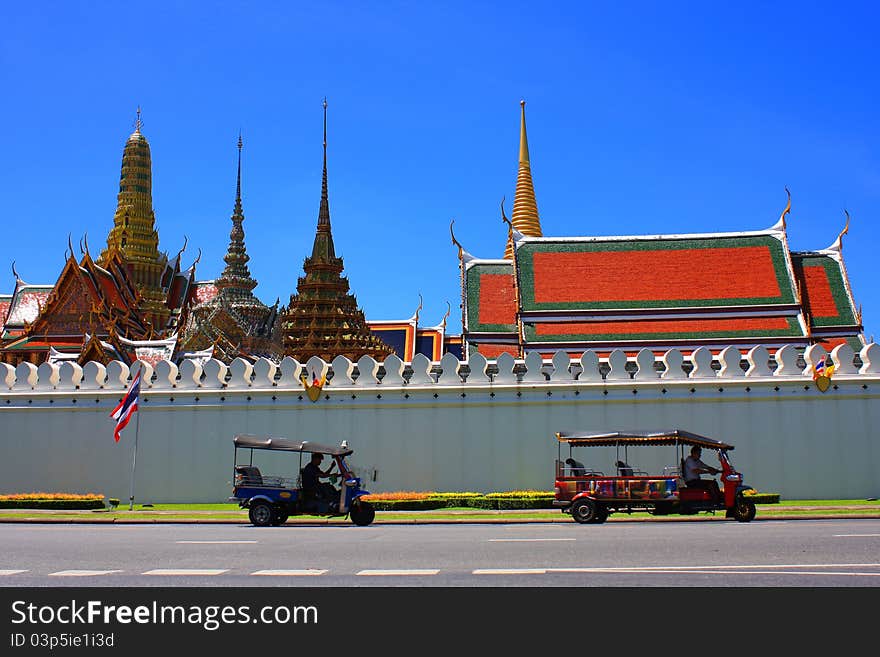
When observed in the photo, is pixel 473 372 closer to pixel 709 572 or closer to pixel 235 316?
pixel 709 572

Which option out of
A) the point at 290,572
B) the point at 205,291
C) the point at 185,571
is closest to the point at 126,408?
the point at 185,571

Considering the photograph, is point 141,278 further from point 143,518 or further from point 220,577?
point 220,577

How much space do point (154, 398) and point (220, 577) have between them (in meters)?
19.1

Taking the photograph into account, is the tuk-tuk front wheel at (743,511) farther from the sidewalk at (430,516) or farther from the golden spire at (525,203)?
the golden spire at (525,203)

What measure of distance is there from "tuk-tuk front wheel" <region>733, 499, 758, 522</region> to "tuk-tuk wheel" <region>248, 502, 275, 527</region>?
9229mm

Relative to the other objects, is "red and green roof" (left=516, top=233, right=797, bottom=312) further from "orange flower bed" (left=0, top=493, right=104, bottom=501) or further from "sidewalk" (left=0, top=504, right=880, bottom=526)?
"orange flower bed" (left=0, top=493, right=104, bottom=501)

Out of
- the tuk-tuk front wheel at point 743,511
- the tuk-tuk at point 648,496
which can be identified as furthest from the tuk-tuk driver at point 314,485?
the tuk-tuk front wheel at point 743,511

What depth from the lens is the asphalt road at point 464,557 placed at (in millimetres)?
9195

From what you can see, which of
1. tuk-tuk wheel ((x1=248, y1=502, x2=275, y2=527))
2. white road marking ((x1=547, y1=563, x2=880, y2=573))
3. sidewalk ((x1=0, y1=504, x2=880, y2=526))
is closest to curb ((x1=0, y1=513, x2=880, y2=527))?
sidewalk ((x1=0, y1=504, x2=880, y2=526))

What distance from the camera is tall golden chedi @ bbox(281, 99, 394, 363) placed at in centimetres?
4688

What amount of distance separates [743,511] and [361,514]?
7606mm

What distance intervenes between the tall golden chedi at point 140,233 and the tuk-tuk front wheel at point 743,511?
2417 inches

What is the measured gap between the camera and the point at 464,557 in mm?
11305
